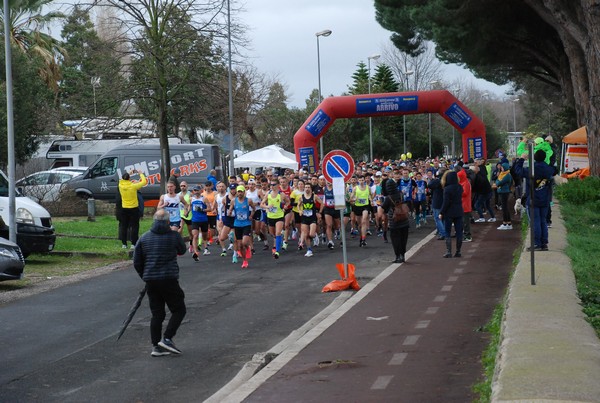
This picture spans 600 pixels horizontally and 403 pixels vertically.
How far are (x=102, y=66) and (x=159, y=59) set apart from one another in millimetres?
2634

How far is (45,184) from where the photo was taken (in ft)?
119

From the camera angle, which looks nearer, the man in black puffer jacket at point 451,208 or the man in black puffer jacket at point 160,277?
the man in black puffer jacket at point 160,277

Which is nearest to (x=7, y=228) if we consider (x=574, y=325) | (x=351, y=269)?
(x=351, y=269)

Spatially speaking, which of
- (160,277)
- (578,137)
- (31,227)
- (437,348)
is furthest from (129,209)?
(578,137)

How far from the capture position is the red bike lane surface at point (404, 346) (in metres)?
8.70

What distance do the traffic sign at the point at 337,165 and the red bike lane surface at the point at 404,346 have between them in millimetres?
1983

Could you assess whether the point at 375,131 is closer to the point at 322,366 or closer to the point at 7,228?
the point at 7,228

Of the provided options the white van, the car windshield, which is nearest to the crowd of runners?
the white van

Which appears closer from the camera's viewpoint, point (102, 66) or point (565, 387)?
point (565, 387)

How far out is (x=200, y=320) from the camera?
537 inches

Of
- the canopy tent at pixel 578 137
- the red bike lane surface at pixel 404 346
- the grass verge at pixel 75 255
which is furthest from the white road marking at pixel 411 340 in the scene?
the canopy tent at pixel 578 137

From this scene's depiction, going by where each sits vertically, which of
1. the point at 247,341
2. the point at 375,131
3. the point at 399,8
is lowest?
the point at 247,341

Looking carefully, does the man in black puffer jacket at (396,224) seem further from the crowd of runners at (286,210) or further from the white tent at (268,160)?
the white tent at (268,160)

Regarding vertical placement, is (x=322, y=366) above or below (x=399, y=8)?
below
